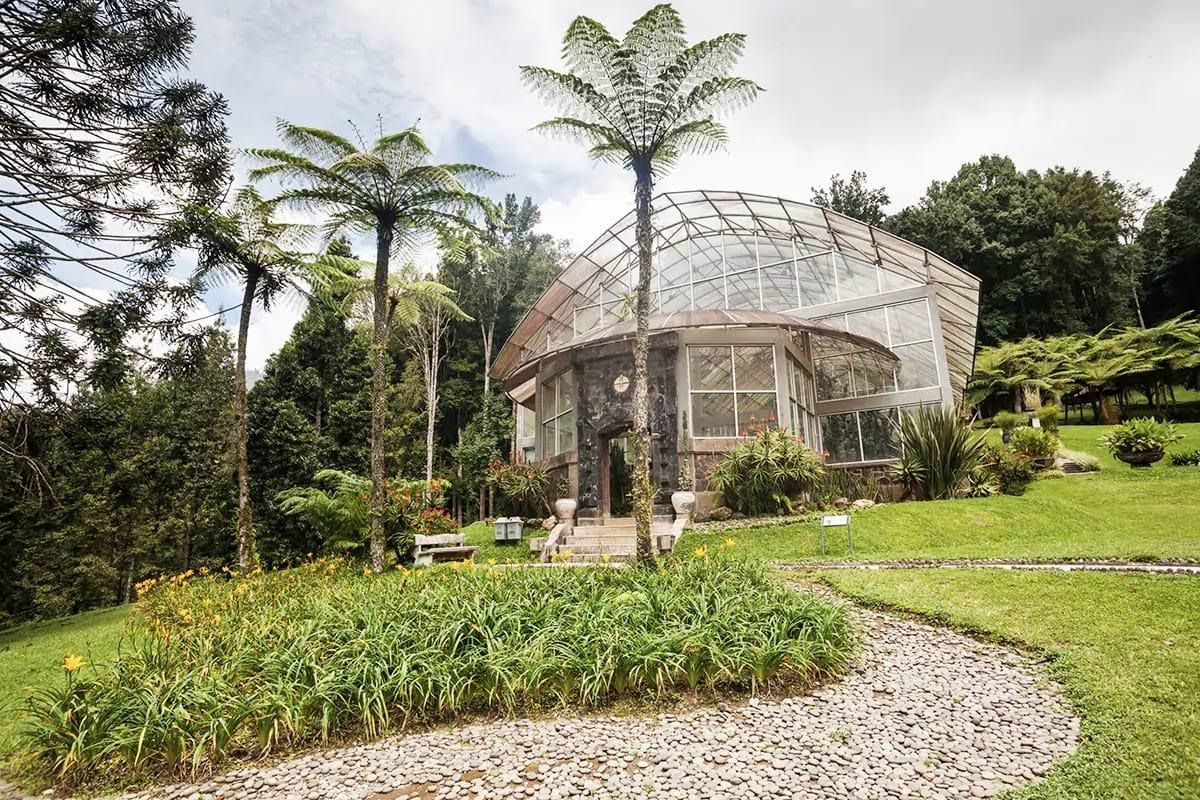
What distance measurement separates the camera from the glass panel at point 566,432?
A: 15734 mm

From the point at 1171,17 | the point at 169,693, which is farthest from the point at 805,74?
the point at 169,693

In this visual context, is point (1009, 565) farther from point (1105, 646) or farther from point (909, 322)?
point (909, 322)

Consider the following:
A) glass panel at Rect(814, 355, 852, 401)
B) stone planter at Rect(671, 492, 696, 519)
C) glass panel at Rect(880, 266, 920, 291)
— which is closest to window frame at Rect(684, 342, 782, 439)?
stone planter at Rect(671, 492, 696, 519)

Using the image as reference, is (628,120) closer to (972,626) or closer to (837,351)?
(972,626)

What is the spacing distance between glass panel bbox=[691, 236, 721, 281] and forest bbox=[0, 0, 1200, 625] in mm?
3123

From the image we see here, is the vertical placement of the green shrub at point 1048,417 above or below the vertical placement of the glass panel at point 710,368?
below

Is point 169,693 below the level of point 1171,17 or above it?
below

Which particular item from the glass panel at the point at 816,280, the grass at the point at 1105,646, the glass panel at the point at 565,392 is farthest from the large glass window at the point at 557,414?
the grass at the point at 1105,646

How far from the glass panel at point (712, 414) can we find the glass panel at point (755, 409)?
26cm

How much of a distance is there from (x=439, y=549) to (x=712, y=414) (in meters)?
7.16

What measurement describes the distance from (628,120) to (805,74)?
3.42 metres

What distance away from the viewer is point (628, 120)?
8297mm

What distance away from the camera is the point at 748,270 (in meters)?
18.3

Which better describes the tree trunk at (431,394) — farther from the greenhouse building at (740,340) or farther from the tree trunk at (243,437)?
the tree trunk at (243,437)
